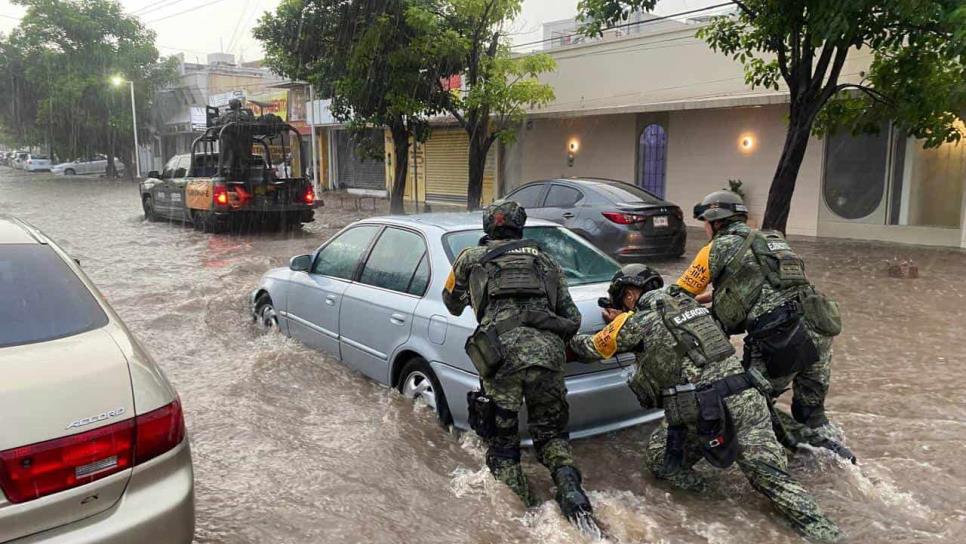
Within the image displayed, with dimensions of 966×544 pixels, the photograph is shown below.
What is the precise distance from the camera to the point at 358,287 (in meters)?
4.96

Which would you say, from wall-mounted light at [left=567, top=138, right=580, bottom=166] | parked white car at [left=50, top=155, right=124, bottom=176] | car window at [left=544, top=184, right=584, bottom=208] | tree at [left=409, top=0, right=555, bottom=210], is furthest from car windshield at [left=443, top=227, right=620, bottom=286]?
parked white car at [left=50, top=155, right=124, bottom=176]

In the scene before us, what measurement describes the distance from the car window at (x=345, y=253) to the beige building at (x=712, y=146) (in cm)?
961

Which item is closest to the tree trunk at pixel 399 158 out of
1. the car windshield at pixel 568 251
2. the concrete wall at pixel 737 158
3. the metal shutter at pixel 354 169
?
the concrete wall at pixel 737 158

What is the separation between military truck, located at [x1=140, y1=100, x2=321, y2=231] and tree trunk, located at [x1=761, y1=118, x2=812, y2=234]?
8767 millimetres

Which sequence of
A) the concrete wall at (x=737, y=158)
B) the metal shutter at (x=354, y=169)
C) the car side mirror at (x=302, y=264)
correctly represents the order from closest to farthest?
the car side mirror at (x=302, y=264) < the concrete wall at (x=737, y=158) < the metal shutter at (x=354, y=169)

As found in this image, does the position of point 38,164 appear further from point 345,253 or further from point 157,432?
point 157,432

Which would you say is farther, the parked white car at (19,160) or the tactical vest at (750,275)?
the parked white car at (19,160)

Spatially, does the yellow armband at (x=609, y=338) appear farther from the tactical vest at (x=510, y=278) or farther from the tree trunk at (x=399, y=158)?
the tree trunk at (x=399, y=158)

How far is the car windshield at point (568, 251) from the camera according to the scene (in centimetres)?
448

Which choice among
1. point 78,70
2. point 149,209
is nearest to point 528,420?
point 149,209

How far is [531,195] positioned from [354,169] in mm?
17057

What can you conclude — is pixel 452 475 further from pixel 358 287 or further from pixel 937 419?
pixel 937 419

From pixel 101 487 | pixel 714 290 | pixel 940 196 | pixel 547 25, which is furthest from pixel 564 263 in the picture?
pixel 547 25

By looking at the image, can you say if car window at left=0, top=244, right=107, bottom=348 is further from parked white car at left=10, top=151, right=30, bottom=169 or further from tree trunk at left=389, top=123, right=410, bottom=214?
parked white car at left=10, top=151, right=30, bottom=169
